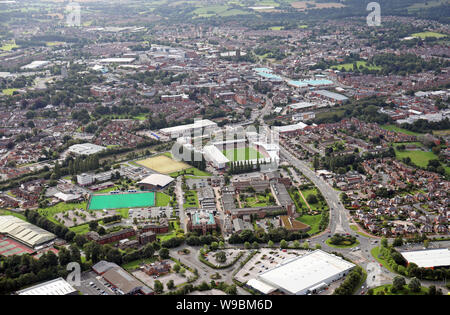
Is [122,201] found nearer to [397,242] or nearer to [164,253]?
[164,253]

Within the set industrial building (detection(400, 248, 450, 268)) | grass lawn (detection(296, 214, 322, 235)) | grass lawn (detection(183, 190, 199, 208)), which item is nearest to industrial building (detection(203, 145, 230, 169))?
grass lawn (detection(183, 190, 199, 208))

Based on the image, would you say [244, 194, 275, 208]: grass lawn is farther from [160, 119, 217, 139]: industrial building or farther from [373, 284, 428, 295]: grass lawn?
[160, 119, 217, 139]: industrial building

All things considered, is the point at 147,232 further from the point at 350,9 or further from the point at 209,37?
the point at 350,9

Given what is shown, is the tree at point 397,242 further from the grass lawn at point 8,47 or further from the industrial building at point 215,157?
the grass lawn at point 8,47

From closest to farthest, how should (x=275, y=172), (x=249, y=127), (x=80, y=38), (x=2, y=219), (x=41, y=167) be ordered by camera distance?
(x=2, y=219) → (x=275, y=172) → (x=41, y=167) → (x=249, y=127) → (x=80, y=38)

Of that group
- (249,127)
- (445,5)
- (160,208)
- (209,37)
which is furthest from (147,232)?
(445,5)

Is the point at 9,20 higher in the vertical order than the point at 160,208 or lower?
higher

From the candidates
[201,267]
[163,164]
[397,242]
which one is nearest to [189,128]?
[163,164]
